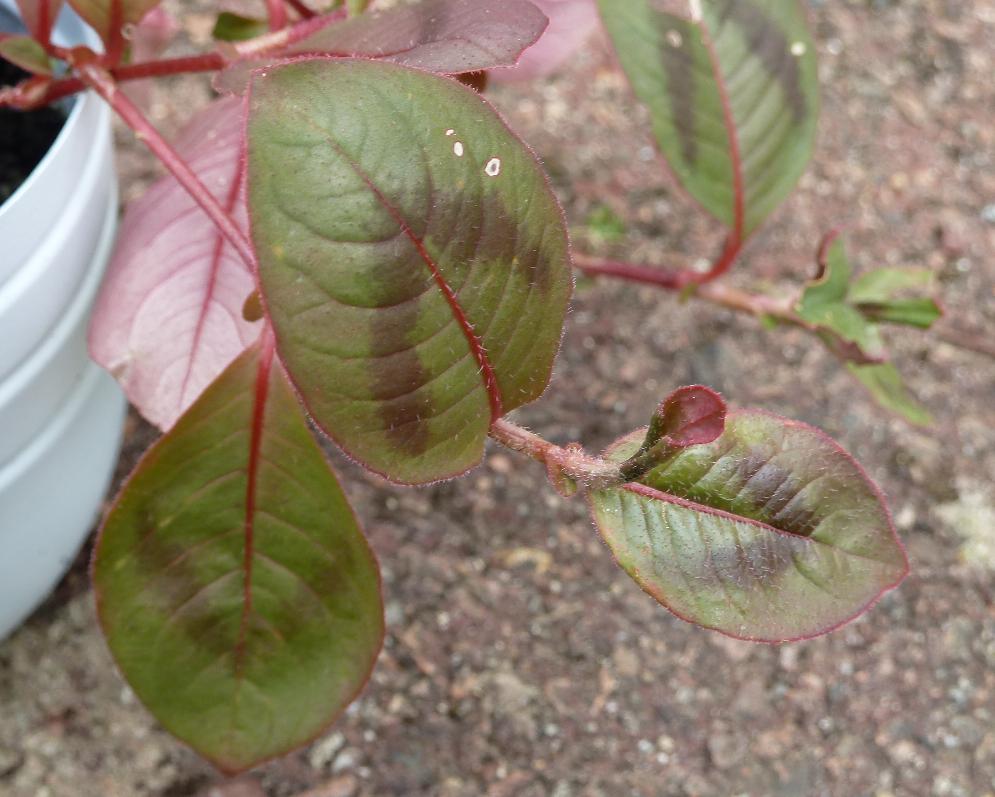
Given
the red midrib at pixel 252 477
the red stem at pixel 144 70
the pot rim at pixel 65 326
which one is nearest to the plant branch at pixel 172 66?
the red stem at pixel 144 70

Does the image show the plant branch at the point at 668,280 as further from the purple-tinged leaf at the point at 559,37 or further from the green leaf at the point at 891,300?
the purple-tinged leaf at the point at 559,37

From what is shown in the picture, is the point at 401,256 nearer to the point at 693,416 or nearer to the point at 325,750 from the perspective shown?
the point at 693,416

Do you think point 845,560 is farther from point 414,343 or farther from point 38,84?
point 38,84

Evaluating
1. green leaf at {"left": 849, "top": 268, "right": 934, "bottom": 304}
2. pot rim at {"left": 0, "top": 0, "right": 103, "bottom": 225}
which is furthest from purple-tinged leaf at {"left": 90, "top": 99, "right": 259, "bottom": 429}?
green leaf at {"left": 849, "top": 268, "right": 934, "bottom": 304}

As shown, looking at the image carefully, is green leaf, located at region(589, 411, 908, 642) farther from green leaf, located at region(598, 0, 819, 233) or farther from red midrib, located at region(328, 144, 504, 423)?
green leaf, located at region(598, 0, 819, 233)

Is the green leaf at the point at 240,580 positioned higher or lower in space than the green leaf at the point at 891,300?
higher

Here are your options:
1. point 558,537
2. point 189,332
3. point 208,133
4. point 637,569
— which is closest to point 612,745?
point 558,537
